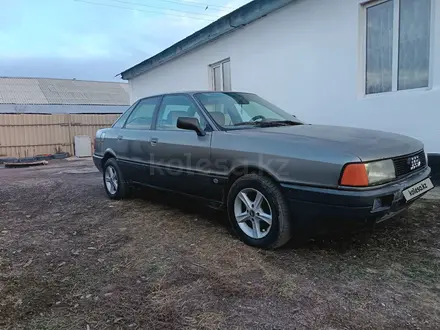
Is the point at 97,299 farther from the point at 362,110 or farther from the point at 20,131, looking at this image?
the point at 20,131

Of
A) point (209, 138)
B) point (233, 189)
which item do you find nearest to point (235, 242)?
point (233, 189)

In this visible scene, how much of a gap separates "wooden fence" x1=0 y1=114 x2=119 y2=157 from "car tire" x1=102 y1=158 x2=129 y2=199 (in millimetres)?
12084

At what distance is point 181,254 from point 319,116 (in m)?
4.25

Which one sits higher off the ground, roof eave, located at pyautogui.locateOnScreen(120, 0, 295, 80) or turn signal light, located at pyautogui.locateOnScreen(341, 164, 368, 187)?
roof eave, located at pyautogui.locateOnScreen(120, 0, 295, 80)

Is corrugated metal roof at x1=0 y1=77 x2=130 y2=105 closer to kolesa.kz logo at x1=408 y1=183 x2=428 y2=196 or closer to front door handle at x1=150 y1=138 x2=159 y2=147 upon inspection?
front door handle at x1=150 y1=138 x2=159 y2=147

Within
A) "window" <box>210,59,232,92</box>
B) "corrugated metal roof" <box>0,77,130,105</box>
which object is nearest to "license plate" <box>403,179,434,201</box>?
"window" <box>210,59,232,92</box>

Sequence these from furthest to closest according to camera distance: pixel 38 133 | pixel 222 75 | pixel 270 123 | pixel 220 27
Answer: pixel 38 133, pixel 222 75, pixel 220 27, pixel 270 123

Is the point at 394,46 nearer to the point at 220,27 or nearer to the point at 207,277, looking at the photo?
the point at 220,27

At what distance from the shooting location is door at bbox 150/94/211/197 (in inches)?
145

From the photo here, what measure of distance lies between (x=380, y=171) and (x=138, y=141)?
312 centimetres

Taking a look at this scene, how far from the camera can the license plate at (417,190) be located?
284 cm

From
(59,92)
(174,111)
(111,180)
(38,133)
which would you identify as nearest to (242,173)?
(174,111)

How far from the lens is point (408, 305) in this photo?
2.23 metres

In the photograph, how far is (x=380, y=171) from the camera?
273 centimetres
